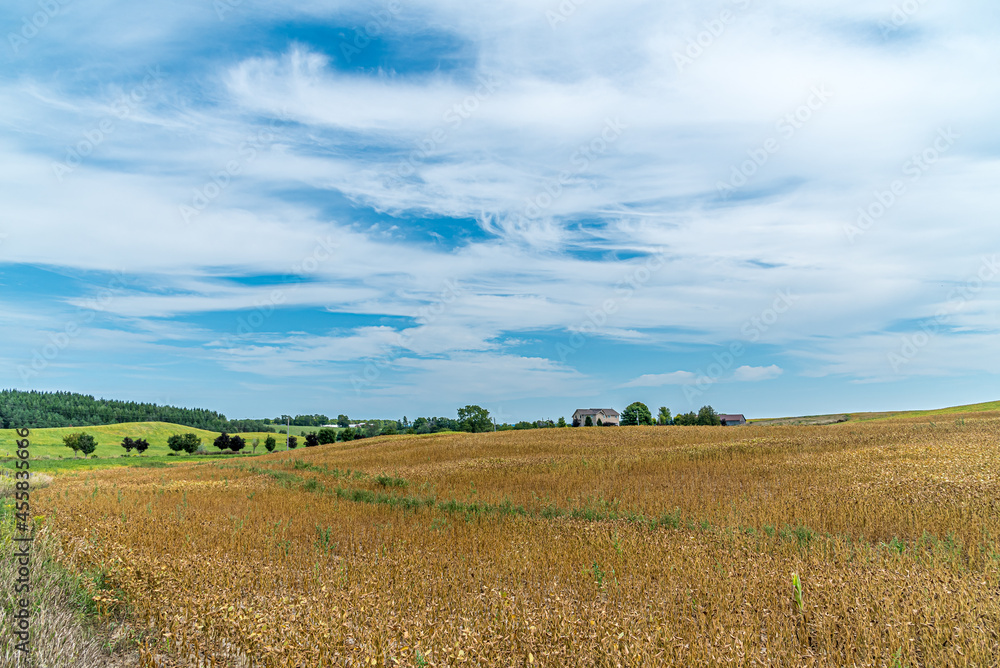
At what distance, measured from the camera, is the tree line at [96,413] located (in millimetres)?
128625

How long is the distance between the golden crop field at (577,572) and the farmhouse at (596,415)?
111334mm

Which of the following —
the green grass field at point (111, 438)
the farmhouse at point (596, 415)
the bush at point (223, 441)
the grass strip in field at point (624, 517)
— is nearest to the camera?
the grass strip in field at point (624, 517)

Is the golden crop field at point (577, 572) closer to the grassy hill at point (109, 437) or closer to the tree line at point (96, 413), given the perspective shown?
the grassy hill at point (109, 437)

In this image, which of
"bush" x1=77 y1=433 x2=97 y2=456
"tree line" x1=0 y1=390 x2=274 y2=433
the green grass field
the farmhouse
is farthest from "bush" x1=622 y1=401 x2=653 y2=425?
"tree line" x1=0 y1=390 x2=274 y2=433

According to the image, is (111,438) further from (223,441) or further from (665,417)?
(665,417)

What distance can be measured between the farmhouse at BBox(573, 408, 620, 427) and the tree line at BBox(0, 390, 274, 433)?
92738 millimetres

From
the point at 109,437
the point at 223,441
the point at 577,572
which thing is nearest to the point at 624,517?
the point at 577,572

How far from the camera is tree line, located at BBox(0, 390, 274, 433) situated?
422ft

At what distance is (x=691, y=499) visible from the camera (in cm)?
1412

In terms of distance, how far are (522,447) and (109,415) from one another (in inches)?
6097

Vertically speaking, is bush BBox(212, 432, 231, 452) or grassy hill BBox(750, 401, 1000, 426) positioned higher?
grassy hill BBox(750, 401, 1000, 426)

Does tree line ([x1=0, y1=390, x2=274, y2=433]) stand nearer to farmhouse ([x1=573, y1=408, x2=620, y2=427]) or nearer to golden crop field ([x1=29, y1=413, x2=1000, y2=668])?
farmhouse ([x1=573, y1=408, x2=620, y2=427])

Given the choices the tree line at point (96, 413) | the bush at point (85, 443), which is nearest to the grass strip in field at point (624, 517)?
the bush at point (85, 443)

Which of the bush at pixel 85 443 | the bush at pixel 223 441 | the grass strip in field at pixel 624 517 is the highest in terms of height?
the grass strip in field at pixel 624 517
